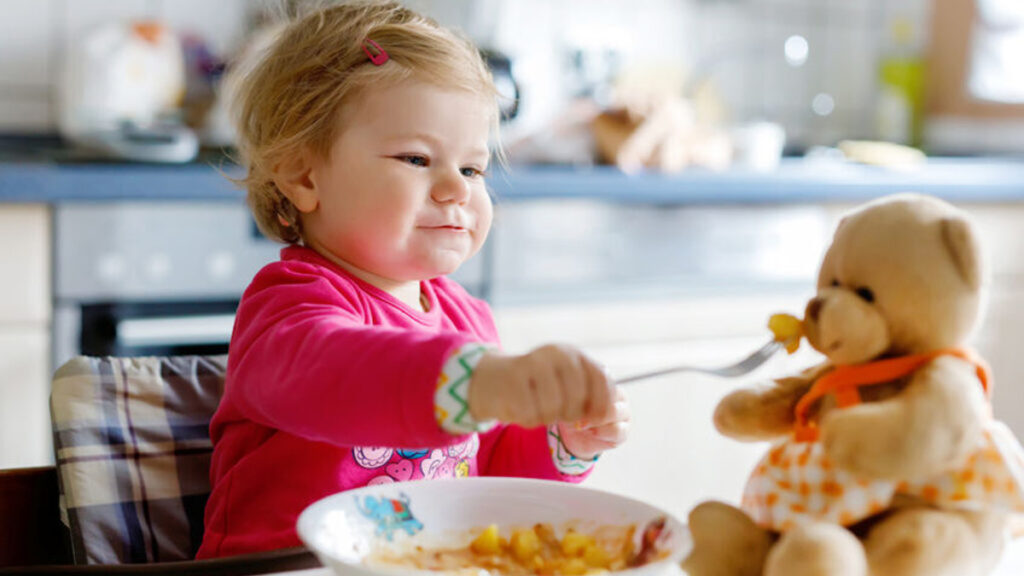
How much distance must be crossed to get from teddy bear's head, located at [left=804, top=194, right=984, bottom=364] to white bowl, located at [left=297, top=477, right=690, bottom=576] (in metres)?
0.15

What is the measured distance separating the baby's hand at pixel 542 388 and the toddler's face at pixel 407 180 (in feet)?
1.08

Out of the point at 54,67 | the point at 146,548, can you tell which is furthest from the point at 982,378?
the point at 54,67

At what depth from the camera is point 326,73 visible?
3.20ft

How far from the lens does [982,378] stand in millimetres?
651

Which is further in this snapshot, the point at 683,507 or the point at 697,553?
the point at 683,507

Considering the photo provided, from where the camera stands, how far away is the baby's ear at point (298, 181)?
1011 millimetres

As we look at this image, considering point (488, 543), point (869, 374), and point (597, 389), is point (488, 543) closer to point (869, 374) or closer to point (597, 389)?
point (597, 389)

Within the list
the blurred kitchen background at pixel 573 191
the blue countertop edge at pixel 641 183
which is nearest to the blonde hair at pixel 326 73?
the blurred kitchen background at pixel 573 191

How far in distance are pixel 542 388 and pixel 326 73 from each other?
0.46 meters

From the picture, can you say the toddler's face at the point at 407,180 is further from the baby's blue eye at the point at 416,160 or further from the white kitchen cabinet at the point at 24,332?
the white kitchen cabinet at the point at 24,332

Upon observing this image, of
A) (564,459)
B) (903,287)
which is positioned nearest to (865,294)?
(903,287)

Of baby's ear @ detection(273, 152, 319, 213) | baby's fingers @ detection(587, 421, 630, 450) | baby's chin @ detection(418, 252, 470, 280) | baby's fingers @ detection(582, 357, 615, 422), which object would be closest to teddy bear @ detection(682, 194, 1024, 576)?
baby's fingers @ detection(582, 357, 615, 422)

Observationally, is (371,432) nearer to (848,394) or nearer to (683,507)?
(848,394)

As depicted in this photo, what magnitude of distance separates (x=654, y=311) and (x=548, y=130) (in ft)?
1.43
